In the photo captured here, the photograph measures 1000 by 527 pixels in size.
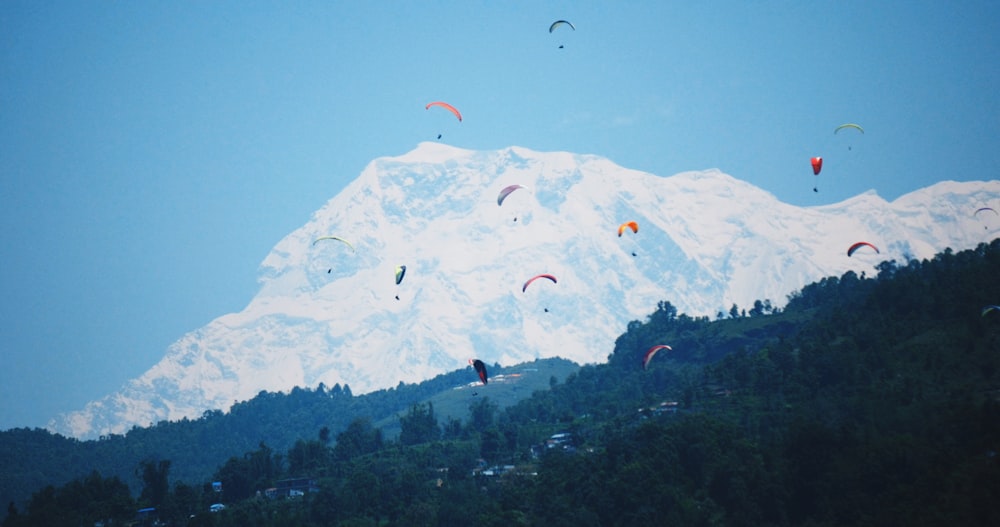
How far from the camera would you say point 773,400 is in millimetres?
116188

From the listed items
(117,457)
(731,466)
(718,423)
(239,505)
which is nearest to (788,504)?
(731,466)

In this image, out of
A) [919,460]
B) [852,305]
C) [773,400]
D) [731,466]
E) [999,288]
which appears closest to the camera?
[919,460]

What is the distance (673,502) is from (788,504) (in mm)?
8483

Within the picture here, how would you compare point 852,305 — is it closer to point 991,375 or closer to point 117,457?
point 991,375

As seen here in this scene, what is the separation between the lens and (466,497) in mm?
102188

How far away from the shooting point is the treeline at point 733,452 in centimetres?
7556

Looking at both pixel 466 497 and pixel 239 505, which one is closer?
pixel 466 497

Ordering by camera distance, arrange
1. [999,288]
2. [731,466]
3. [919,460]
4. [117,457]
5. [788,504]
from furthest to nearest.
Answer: [117,457]
[999,288]
[731,466]
[788,504]
[919,460]

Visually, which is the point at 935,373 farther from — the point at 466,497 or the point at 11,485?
the point at 11,485

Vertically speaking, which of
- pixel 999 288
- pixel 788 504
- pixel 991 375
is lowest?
pixel 788 504

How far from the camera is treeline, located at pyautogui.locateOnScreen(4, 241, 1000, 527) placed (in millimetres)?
75562

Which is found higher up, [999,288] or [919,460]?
[999,288]

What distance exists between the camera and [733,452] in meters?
91.2

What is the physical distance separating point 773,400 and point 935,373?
20.7m
